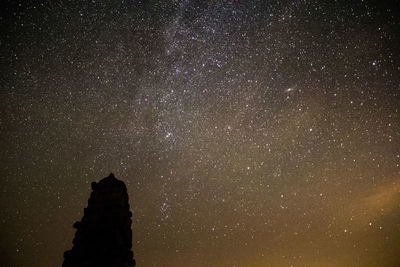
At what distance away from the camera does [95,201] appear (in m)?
11.4

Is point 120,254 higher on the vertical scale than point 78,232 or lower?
lower

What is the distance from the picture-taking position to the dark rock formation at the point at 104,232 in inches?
407

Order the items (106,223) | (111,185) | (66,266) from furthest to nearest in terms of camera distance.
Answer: (111,185) < (106,223) < (66,266)

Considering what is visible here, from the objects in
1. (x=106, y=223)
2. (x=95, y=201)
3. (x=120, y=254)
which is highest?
(x=95, y=201)

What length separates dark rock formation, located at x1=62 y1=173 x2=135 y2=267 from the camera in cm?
1034

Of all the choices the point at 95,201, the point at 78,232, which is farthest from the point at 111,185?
the point at 78,232

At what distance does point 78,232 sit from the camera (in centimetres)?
1093

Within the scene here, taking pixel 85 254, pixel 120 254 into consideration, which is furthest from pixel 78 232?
pixel 120 254

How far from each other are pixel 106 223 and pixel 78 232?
3.90ft

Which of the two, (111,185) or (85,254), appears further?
(111,185)

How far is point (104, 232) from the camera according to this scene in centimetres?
1078

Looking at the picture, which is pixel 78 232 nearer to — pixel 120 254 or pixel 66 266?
pixel 66 266

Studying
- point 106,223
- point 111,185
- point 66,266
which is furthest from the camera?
point 111,185

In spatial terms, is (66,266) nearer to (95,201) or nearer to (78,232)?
(78,232)
